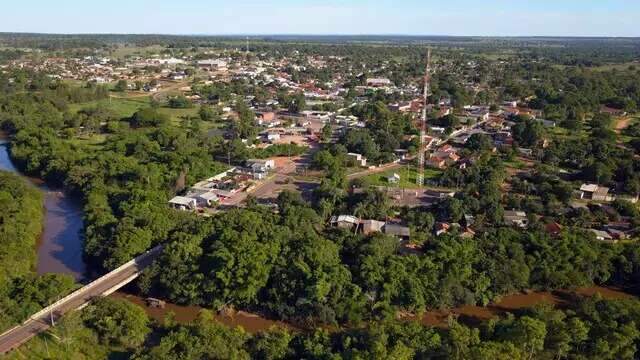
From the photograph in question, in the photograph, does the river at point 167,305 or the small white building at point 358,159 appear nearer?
the river at point 167,305

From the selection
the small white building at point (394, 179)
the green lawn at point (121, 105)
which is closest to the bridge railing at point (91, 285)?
the small white building at point (394, 179)

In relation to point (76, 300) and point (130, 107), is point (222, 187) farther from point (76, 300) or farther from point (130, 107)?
point (130, 107)

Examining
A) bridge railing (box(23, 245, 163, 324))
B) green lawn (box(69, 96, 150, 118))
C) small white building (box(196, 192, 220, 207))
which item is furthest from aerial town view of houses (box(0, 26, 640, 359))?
green lawn (box(69, 96, 150, 118))

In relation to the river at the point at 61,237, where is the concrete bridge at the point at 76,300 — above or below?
above

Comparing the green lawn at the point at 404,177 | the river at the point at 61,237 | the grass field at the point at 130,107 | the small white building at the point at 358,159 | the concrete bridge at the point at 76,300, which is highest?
the grass field at the point at 130,107

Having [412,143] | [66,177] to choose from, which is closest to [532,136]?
[412,143]

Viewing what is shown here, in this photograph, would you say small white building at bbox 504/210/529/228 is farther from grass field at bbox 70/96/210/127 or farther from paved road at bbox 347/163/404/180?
grass field at bbox 70/96/210/127

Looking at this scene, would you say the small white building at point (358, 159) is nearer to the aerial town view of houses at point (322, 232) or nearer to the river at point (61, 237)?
the aerial town view of houses at point (322, 232)
